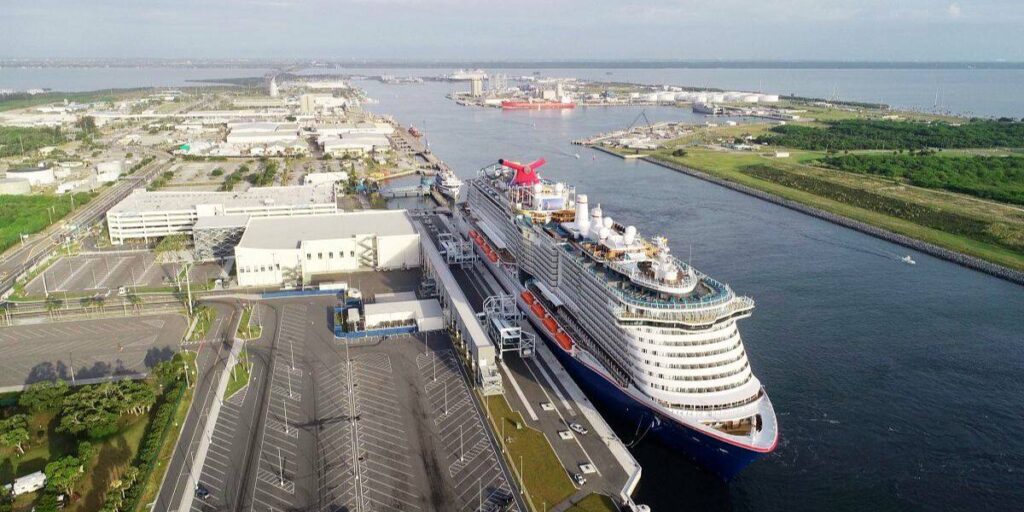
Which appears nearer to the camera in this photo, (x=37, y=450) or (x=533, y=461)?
(x=533, y=461)

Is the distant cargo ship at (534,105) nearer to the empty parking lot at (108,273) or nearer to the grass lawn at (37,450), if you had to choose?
the empty parking lot at (108,273)

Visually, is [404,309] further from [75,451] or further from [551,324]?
[75,451]

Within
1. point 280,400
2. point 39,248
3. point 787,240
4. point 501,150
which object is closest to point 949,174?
point 787,240

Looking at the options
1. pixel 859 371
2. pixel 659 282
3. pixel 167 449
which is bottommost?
pixel 859 371

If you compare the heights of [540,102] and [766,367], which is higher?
[540,102]

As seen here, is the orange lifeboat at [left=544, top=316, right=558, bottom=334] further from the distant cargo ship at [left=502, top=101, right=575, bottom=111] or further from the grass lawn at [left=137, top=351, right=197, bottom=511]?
the distant cargo ship at [left=502, top=101, right=575, bottom=111]

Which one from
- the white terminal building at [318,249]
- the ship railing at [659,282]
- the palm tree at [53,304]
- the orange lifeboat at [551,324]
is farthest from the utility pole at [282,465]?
the palm tree at [53,304]

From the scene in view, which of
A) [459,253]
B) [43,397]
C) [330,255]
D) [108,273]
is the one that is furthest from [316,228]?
[43,397]

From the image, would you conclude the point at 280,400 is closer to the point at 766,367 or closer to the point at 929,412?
the point at 766,367
